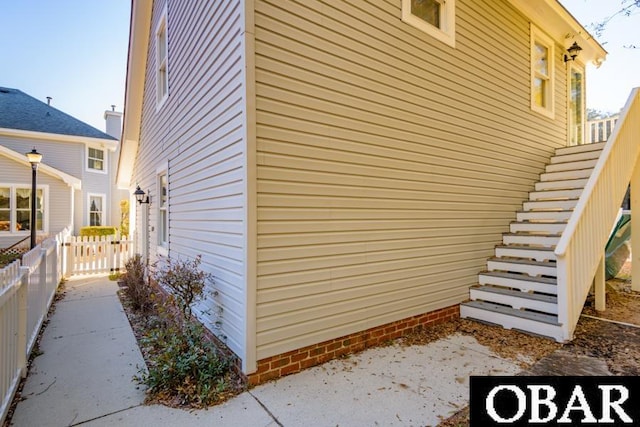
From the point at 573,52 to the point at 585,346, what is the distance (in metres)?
6.86

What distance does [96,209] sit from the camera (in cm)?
1655

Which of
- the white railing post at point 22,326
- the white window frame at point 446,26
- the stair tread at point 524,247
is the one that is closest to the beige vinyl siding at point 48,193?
the white railing post at point 22,326

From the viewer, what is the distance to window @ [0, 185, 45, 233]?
12445 mm

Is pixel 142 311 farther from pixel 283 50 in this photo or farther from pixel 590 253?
pixel 590 253

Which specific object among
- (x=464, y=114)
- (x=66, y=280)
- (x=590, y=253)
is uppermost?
(x=464, y=114)

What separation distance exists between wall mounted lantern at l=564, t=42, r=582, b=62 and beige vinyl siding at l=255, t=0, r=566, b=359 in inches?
106

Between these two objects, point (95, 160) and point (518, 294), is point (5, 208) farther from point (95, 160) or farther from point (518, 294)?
point (518, 294)

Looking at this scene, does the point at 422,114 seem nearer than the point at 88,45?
Yes

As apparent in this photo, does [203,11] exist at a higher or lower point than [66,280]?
higher

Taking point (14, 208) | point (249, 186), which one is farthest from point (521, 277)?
point (14, 208)

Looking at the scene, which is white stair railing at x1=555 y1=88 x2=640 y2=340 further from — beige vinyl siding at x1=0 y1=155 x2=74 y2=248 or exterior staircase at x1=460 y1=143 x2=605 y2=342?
beige vinyl siding at x1=0 y1=155 x2=74 y2=248

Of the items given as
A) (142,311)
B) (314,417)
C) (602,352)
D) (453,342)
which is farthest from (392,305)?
(142,311)

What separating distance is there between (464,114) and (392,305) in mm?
3124

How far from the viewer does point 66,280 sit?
8.26 metres
